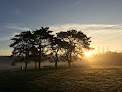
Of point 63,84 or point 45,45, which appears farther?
point 45,45

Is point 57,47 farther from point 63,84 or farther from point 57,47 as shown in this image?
point 63,84

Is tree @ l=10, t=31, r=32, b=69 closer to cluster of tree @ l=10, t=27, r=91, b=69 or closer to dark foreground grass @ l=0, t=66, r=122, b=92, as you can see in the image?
cluster of tree @ l=10, t=27, r=91, b=69

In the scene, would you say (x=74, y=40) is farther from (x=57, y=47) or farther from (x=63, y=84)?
(x=63, y=84)

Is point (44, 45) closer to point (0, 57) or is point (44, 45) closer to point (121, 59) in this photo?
point (121, 59)

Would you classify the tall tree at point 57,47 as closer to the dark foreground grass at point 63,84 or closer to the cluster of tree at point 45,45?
the cluster of tree at point 45,45

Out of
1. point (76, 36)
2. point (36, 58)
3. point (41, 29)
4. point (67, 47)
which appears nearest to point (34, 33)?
point (41, 29)

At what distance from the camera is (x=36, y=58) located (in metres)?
32.6

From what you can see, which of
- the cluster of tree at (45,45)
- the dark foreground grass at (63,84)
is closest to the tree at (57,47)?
the cluster of tree at (45,45)

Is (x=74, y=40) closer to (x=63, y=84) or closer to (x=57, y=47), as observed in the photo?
(x=57, y=47)

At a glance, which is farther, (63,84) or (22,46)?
(22,46)

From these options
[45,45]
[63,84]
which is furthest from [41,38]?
[63,84]

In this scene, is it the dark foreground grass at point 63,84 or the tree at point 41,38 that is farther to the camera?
the tree at point 41,38

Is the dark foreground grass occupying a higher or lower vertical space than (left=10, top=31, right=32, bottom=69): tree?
lower

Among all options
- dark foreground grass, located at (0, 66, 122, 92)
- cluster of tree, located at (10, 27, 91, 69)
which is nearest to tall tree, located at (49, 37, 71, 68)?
cluster of tree, located at (10, 27, 91, 69)
